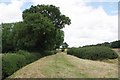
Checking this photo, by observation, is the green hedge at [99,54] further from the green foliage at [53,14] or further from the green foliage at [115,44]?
the green foliage at [115,44]

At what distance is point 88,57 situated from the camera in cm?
3869

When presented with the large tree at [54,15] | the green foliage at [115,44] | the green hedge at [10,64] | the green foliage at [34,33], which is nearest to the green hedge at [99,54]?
the large tree at [54,15]

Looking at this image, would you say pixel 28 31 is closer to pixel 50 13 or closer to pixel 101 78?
pixel 50 13

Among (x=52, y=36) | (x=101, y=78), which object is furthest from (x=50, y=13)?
(x=101, y=78)

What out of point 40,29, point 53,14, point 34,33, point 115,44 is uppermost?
point 53,14

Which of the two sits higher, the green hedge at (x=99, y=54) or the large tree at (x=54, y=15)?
the large tree at (x=54, y=15)

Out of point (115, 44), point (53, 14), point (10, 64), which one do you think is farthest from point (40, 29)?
point (115, 44)

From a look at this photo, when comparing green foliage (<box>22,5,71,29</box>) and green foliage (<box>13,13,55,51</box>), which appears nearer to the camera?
green foliage (<box>13,13,55,51</box>)

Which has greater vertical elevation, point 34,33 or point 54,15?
point 54,15

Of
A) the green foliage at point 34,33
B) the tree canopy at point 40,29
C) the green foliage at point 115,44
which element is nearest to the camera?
the green foliage at point 34,33

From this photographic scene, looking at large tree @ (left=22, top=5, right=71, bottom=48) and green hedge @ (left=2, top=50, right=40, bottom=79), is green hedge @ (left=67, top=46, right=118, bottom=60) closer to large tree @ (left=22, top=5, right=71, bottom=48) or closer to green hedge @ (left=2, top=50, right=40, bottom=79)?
large tree @ (left=22, top=5, right=71, bottom=48)

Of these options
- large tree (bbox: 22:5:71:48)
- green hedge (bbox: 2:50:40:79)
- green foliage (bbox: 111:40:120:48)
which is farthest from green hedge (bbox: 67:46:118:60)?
green hedge (bbox: 2:50:40:79)

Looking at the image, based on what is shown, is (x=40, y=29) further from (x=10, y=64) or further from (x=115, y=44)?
(x=115, y=44)

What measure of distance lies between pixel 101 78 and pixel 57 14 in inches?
889
